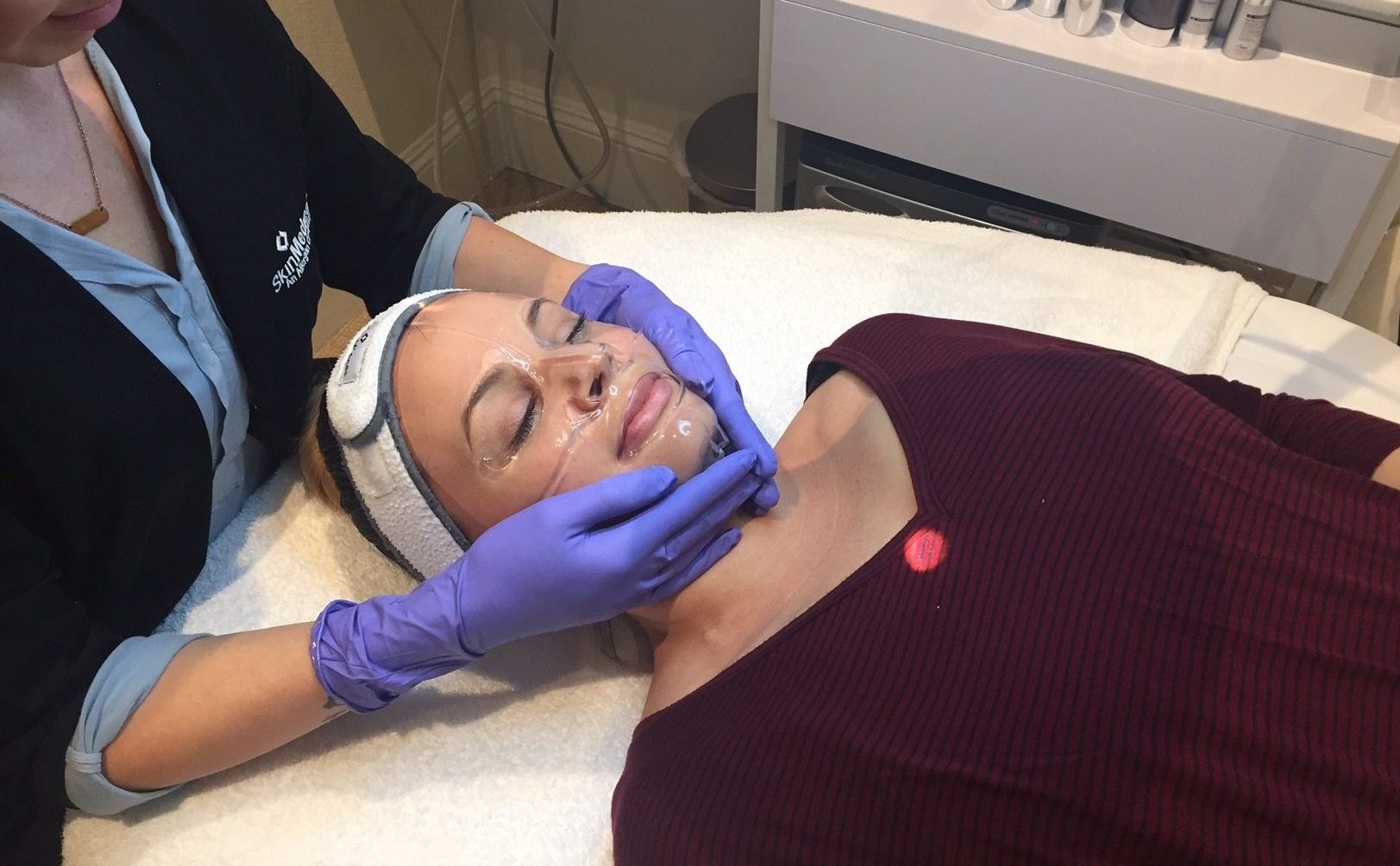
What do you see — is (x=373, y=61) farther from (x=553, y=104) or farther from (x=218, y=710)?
(x=218, y=710)

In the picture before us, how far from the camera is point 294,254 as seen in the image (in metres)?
1.00

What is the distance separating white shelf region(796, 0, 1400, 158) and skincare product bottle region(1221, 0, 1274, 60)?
0.5 inches

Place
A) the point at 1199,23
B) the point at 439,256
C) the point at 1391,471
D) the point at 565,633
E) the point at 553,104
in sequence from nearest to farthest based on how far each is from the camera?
the point at 1391,471 → the point at 565,633 → the point at 439,256 → the point at 1199,23 → the point at 553,104

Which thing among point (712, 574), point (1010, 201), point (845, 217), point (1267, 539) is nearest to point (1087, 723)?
point (1267, 539)

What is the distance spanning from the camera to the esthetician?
0.80m

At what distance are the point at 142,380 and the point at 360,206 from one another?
40 centimetres

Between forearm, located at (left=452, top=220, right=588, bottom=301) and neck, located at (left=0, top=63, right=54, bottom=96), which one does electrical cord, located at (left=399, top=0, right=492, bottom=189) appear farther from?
neck, located at (left=0, top=63, right=54, bottom=96)

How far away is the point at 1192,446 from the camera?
0.89 m

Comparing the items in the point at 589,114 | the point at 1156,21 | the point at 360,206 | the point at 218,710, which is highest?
the point at 1156,21

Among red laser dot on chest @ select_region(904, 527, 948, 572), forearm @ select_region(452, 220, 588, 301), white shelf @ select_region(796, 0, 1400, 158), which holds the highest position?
white shelf @ select_region(796, 0, 1400, 158)

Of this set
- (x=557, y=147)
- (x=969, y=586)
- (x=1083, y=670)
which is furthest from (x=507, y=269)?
(x=557, y=147)

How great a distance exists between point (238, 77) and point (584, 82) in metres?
1.48

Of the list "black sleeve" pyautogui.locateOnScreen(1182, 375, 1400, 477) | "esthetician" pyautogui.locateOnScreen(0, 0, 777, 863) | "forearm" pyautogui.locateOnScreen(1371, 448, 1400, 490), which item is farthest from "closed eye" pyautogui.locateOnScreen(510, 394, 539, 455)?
"forearm" pyautogui.locateOnScreen(1371, 448, 1400, 490)

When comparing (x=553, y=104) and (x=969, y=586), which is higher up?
(x=969, y=586)
